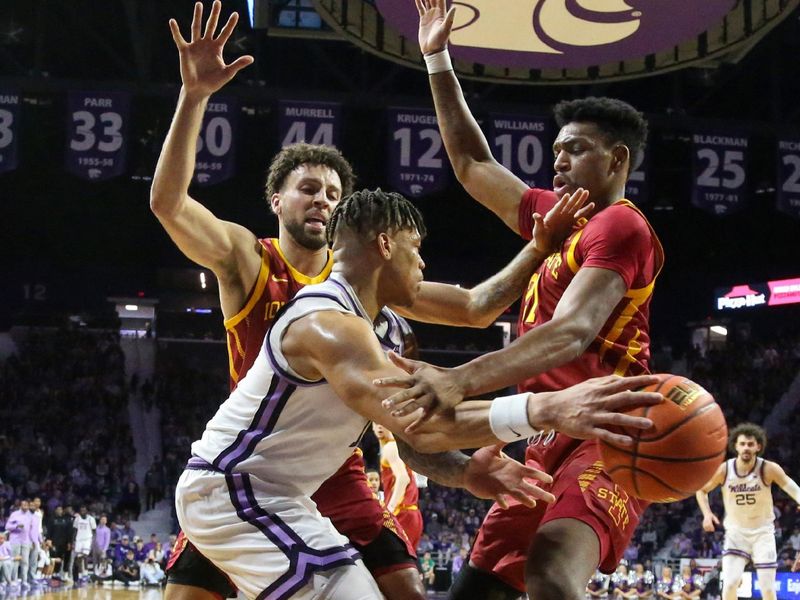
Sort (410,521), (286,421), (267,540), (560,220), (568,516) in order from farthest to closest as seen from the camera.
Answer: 1. (410,521)
2. (560,220)
3. (568,516)
4. (286,421)
5. (267,540)

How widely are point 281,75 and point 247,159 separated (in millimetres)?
2469

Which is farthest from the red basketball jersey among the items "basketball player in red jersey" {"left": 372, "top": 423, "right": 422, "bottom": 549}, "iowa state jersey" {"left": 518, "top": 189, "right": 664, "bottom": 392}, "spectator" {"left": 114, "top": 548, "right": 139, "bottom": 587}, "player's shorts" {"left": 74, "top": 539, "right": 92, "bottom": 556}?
"player's shorts" {"left": 74, "top": 539, "right": 92, "bottom": 556}

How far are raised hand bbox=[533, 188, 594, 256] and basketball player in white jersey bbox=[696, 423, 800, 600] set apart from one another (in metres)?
7.34

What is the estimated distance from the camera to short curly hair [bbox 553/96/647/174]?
13.5 feet

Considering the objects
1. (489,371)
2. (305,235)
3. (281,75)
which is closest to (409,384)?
(489,371)

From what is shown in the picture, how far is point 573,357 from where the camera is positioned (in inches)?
134

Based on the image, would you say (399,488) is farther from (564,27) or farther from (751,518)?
(564,27)

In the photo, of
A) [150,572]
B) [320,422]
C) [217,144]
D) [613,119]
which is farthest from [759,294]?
[320,422]

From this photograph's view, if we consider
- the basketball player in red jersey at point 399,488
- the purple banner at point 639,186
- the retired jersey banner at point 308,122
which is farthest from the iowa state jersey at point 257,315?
the purple banner at point 639,186

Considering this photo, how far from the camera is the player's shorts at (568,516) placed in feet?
11.6

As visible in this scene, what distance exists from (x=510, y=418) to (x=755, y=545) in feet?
29.3

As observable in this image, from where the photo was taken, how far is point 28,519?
16.3 m

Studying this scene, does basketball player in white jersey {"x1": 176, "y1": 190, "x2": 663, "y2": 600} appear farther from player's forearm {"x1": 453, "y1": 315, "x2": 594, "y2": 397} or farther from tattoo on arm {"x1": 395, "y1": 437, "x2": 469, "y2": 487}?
tattoo on arm {"x1": 395, "y1": 437, "x2": 469, "y2": 487}

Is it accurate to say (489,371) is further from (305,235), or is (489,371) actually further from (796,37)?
(796,37)
